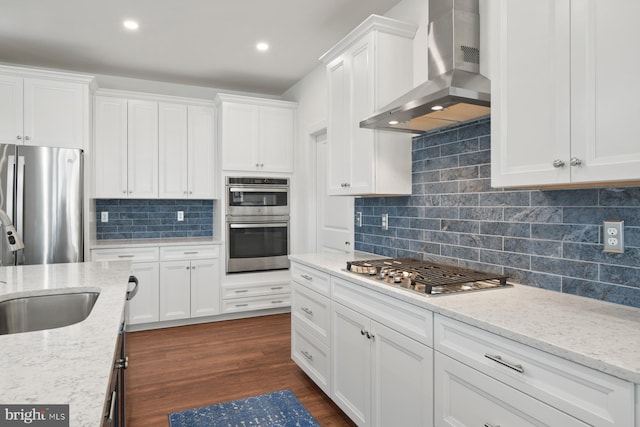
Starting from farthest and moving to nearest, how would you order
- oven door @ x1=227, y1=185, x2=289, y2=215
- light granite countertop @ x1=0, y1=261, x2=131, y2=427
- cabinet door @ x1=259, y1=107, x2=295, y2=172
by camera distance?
cabinet door @ x1=259, y1=107, x2=295, y2=172, oven door @ x1=227, y1=185, x2=289, y2=215, light granite countertop @ x1=0, y1=261, x2=131, y2=427

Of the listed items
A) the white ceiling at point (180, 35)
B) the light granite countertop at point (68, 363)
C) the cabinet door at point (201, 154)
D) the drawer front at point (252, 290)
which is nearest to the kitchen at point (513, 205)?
the white ceiling at point (180, 35)

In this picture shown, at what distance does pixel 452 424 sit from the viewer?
4.95ft

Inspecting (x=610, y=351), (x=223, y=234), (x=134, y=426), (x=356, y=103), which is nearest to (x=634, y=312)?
(x=610, y=351)

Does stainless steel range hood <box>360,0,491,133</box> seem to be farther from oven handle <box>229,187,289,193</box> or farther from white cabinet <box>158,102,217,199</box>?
white cabinet <box>158,102,217,199</box>

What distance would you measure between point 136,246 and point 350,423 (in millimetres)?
2849

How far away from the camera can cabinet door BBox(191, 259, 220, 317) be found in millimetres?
4355

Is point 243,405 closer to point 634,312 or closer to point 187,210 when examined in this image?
point 634,312

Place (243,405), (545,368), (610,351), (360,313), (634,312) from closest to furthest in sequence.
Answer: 1. (610,351)
2. (545,368)
3. (634,312)
4. (360,313)
5. (243,405)

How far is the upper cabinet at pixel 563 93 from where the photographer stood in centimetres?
124

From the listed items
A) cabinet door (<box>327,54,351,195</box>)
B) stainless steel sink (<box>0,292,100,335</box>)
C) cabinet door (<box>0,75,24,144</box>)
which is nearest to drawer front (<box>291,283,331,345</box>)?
cabinet door (<box>327,54,351,195</box>)

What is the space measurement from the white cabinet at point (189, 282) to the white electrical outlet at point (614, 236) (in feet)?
12.1

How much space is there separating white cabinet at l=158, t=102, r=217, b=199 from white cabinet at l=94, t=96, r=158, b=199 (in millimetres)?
93

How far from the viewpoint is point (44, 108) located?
12.1 ft

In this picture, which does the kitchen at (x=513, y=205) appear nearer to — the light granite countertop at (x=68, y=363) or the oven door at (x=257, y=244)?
the light granite countertop at (x=68, y=363)
